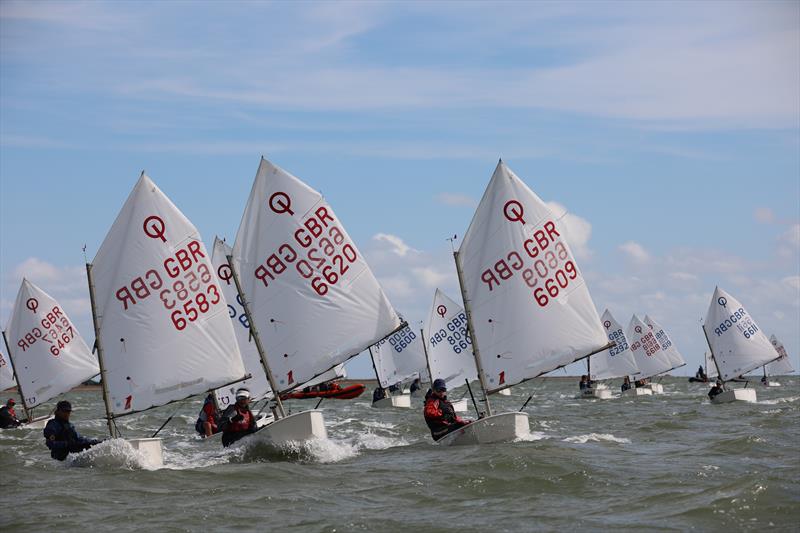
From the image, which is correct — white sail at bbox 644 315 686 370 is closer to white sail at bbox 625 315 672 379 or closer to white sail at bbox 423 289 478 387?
white sail at bbox 625 315 672 379

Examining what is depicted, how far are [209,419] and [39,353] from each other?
44.9ft

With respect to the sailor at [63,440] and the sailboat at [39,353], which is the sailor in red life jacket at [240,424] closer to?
the sailor at [63,440]

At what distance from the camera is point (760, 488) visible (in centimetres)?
1611

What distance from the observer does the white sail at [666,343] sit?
239 ft

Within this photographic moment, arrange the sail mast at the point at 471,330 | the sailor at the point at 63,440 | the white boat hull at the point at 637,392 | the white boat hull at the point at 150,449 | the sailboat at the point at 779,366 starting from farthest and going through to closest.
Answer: the sailboat at the point at 779,366 < the white boat hull at the point at 637,392 < the sail mast at the point at 471,330 < the sailor at the point at 63,440 < the white boat hull at the point at 150,449

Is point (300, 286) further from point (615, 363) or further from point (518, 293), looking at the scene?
point (615, 363)

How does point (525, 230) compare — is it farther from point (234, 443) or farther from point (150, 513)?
point (150, 513)

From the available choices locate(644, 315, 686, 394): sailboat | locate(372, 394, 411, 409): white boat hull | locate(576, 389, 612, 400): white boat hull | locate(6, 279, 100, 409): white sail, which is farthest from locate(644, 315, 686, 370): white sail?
locate(6, 279, 100, 409): white sail

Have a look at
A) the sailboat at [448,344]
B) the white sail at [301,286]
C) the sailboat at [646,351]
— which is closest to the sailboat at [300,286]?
the white sail at [301,286]

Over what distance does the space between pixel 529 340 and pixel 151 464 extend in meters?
9.18

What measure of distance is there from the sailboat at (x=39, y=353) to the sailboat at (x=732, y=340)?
3002cm

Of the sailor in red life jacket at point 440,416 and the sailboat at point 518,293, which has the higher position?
the sailboat at point 518,293

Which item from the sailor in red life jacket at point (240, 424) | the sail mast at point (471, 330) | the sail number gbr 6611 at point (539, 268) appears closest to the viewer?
the sailor in red life jacket at point (240, 424)

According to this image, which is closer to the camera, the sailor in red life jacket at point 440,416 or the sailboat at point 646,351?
the sailor in red life jacket at point 440,416
